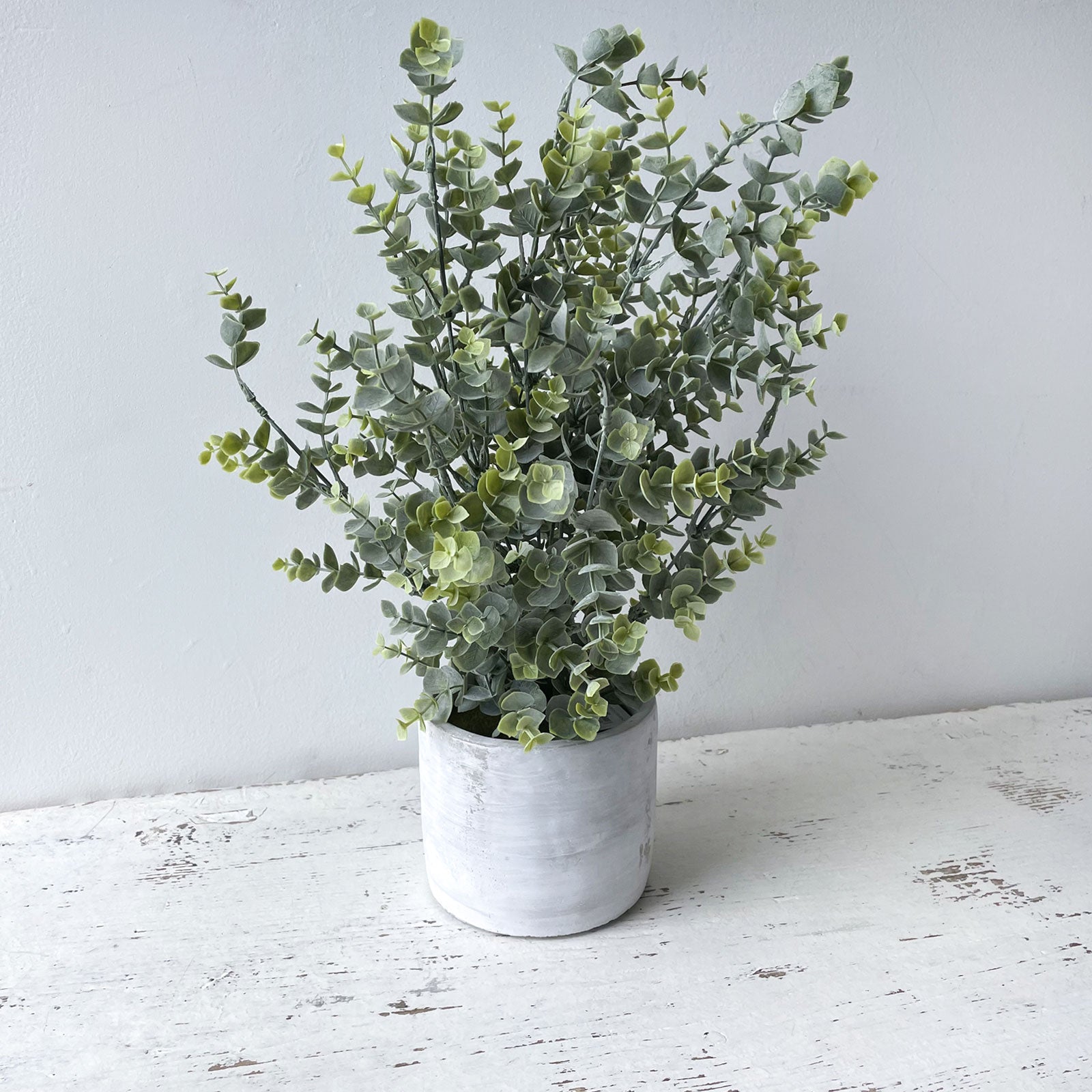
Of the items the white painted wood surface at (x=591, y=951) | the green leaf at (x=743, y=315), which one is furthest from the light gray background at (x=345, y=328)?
the green leaf at (x=743, y=315)

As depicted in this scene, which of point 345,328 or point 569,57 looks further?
point 345,328

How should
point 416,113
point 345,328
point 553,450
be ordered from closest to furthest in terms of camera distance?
1. point 416,113
2. point 553,450
3. point 345,328

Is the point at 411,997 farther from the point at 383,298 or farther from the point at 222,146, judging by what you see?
the point at 222,146

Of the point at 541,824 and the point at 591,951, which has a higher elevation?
the point at 541,824

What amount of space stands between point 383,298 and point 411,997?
62 cm

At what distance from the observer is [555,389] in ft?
2.26

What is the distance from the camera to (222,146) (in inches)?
36.3

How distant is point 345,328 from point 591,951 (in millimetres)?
602

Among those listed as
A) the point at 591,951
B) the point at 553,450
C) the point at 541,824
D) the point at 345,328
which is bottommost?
the point at 591,951

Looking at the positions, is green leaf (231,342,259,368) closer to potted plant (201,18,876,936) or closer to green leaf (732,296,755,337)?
potted plant (201,18,876,936)

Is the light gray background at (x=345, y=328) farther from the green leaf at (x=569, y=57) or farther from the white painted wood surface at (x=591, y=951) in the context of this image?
the green leaf at (x=569, y=57)

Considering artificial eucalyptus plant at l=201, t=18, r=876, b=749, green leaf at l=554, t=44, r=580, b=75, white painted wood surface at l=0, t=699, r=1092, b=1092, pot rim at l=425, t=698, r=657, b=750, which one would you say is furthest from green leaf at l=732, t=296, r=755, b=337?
white painted wood surface at l=0, t=699, r=1092, b=1092

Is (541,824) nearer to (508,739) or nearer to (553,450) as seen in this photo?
(508,739)

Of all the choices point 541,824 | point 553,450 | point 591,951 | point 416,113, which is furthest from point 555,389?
point 591,951
